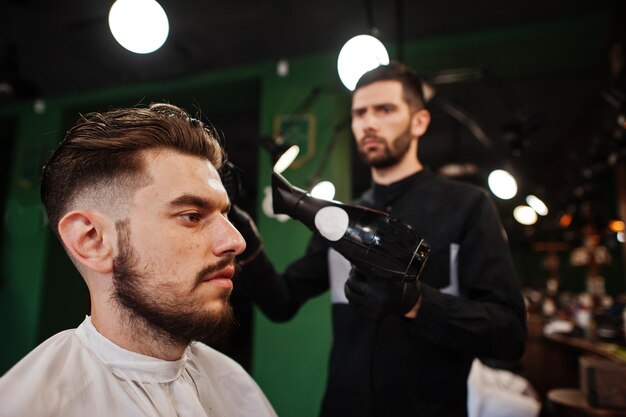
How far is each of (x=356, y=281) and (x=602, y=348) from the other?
3.14 meters

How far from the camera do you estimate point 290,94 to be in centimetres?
380

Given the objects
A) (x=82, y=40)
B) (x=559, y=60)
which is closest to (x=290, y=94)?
(x=82, y=40)

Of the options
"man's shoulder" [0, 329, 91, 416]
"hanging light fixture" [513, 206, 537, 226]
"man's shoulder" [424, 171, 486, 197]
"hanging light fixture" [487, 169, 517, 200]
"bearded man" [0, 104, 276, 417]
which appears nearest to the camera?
"man's shoulder" [0, 329, 91, 416]

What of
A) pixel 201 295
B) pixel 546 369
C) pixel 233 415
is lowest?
pixel 546 369

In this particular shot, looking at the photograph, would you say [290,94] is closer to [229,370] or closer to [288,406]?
[288,406]

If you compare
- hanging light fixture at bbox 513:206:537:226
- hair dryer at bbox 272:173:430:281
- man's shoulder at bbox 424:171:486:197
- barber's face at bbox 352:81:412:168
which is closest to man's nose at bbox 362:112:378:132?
barber's face at bbox 352:81:412:168

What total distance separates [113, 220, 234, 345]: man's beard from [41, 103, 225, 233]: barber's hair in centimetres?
11

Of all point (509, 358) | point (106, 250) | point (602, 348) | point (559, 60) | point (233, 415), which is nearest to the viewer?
point (106, 250)

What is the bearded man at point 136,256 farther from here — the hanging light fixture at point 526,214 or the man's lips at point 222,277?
the hanging light fixture at point 526,214

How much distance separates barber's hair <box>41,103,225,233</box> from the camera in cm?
88

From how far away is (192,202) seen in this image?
0.89 metres

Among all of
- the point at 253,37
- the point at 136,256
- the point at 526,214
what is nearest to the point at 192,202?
the point at 136,256

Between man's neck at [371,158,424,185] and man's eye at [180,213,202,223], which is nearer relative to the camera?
man's eye at [180,213,202,223]

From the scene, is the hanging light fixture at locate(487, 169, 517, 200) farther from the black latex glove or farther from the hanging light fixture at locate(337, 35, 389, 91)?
the black latex glove
